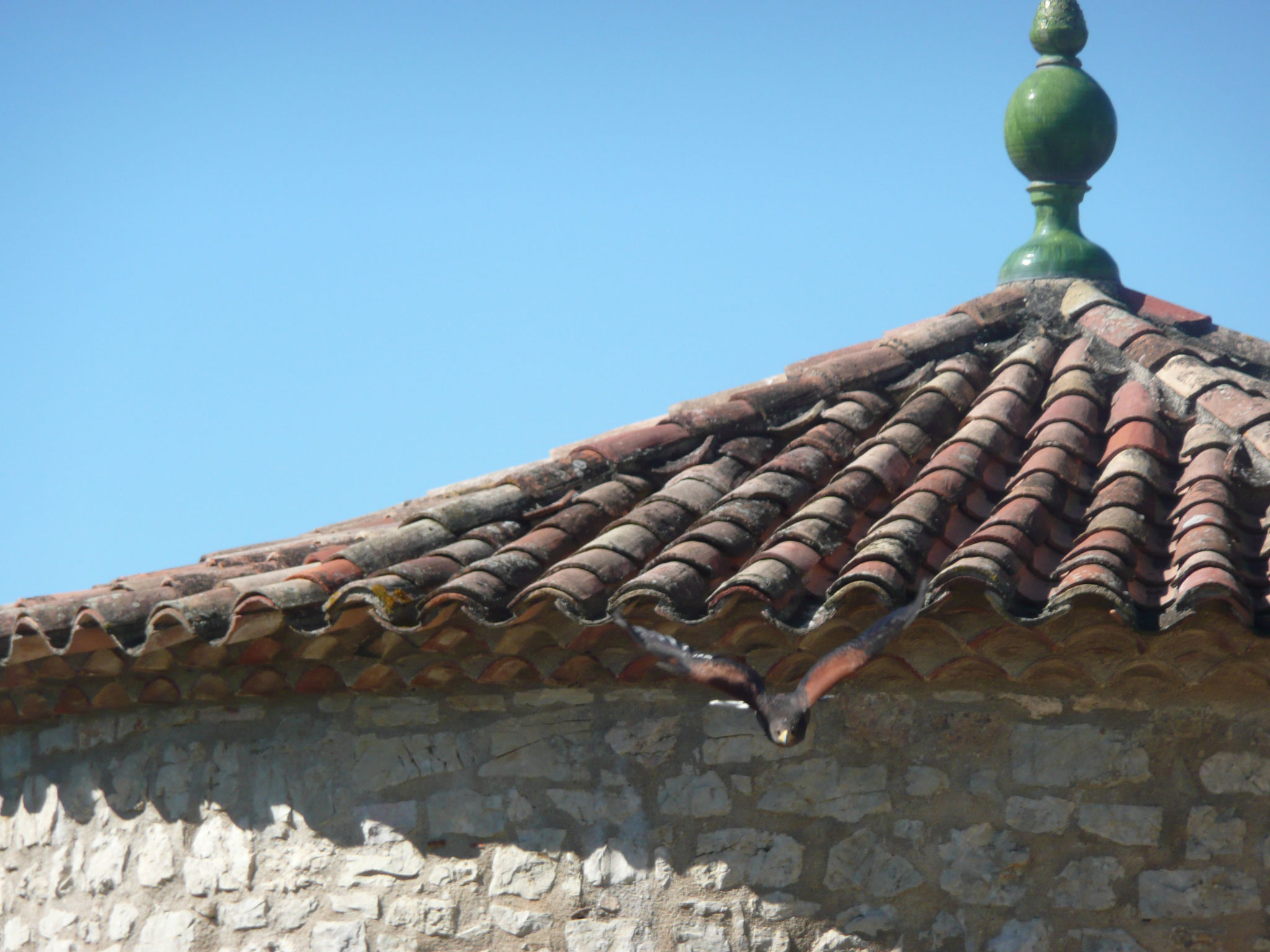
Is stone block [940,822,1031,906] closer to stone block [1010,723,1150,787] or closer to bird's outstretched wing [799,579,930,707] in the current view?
stone block [1010,723,1150,787]

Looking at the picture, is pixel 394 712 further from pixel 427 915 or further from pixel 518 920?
pixel 518 920

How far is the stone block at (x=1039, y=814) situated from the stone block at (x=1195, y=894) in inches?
10.2

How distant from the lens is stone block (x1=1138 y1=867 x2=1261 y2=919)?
325cm

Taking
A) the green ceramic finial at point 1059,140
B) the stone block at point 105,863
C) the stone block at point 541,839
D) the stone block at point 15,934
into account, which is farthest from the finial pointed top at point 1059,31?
the stone block at point 15,934

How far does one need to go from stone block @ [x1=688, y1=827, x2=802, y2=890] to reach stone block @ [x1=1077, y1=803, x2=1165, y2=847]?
32.4 inches

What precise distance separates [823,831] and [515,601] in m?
1.14

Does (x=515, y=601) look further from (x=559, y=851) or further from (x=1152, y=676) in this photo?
(x=1152, y=676)

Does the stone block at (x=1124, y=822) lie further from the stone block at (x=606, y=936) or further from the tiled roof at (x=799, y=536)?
the stone block at (x=606, y=936)

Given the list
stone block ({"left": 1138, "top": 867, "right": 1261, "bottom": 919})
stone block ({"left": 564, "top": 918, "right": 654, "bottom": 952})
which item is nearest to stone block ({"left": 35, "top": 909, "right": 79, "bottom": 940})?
stone block ({"left": 564, "top": 918, "right": 654, "bottom": 952})

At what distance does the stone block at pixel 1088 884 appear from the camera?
3.31 meters

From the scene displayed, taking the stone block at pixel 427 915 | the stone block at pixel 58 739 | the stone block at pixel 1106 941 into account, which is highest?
the stone block at pixel 58 739

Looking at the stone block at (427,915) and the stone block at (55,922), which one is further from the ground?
the stone block at (55,922)

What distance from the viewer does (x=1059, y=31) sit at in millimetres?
5418

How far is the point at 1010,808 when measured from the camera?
11.1 ft
